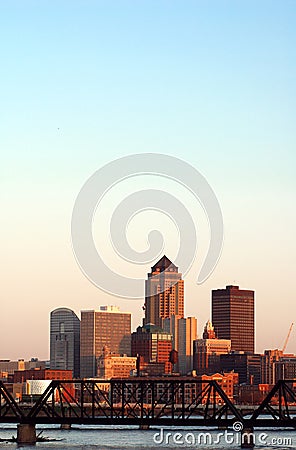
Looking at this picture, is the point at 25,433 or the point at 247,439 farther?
the point at 25,433

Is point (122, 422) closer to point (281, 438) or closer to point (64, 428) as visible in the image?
point (281, 438)

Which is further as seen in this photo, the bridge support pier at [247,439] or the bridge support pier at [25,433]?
the bridge support pier at [25,433]

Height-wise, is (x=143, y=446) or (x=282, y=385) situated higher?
(x=282, y=385)

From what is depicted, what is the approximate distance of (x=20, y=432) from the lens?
10706 cm

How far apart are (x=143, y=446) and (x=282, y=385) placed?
2234 cm

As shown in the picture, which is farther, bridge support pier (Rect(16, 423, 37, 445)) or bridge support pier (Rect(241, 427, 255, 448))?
bridge support pier (Rect(16, 423, 37, 445))

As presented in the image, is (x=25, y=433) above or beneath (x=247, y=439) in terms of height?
above

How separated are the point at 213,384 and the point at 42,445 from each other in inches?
811

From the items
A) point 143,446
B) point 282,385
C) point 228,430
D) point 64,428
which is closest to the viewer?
point 282,385

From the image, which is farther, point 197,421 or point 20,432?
point 20,432

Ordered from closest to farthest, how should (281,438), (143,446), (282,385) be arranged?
(282,385)
(143,446)
(281,438)

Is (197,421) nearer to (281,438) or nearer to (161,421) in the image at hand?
(161,421)

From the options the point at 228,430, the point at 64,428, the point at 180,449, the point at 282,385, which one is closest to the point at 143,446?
the point at 180,449

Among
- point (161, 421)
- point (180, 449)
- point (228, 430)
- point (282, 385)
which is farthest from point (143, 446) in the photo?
point (228, 430)
